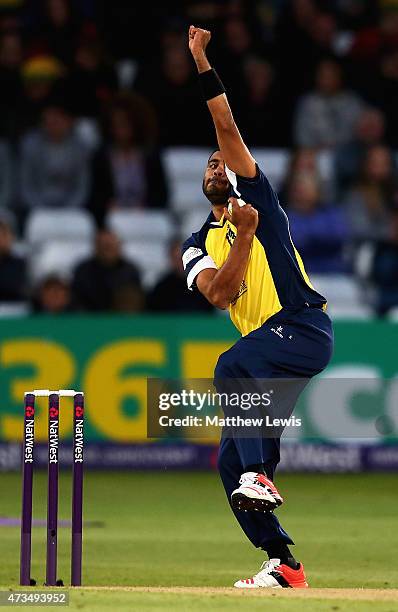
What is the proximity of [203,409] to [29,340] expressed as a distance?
18.8 ft

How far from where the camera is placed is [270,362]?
7.28 metres

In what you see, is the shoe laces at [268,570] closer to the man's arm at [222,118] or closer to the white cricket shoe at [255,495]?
the white cricket shoe at [255,495]

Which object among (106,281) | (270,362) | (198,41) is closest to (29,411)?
(270,362)

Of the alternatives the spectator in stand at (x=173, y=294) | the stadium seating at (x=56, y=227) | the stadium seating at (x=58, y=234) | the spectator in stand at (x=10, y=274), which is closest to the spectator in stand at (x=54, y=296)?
the spectator in stand at (x=10, y=274)

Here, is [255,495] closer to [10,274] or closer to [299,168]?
[10,274]

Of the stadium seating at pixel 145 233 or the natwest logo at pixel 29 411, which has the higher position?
the stadium seating at pixel 145 233

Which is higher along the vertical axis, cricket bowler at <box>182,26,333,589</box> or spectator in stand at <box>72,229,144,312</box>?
spectator in stand at <box>72,229,144,312</box>

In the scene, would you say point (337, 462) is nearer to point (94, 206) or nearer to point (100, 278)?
point (100, 278)

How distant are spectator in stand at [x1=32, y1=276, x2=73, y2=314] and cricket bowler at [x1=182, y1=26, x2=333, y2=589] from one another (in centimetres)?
608

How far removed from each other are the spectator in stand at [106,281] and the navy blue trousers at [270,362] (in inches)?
253

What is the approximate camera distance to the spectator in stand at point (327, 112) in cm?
1609

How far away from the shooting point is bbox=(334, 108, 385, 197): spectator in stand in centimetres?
1582

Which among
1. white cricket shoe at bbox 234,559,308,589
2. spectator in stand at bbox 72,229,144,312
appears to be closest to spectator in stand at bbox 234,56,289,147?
spectator in stand at bbox 72,229,144,312

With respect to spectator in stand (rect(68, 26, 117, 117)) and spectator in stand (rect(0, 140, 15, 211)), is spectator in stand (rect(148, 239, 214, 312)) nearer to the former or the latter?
spectator in stand (rect(0, 140, 15, 211))
